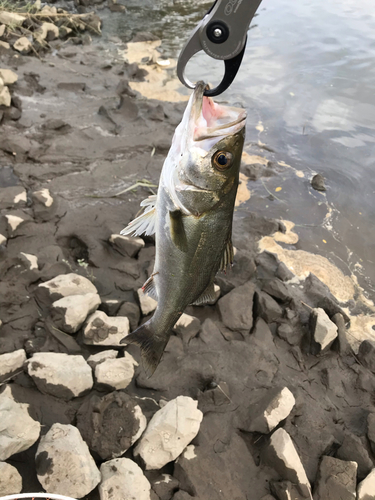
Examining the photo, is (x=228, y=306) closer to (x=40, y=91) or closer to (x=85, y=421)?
(x=85, y=421)

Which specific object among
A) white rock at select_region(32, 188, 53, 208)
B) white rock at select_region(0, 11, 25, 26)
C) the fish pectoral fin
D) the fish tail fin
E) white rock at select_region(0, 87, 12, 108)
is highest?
white rock at select_region(0, 11, 25, 26)

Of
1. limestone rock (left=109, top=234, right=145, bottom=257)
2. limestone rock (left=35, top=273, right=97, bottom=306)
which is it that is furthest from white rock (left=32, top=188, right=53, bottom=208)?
limestone rock (left=35, top=273, right=97, bottom=306)

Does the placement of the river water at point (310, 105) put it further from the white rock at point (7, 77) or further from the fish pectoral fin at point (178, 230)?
the white rock at point (7, 77)

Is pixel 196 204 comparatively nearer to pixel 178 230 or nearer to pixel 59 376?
pixel 178 230

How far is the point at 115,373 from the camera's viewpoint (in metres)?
3.42

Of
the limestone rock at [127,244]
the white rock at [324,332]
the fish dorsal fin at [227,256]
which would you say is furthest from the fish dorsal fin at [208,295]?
the limestone rock at [127,244]

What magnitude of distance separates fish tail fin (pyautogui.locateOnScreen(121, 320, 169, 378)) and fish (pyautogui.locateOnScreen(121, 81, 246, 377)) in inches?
7.5

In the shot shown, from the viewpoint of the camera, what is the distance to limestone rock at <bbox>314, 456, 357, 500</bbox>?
3.05 meters

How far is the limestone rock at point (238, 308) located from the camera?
13.8ft

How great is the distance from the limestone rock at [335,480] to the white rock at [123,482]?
1.48m

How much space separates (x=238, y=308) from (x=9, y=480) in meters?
2.70

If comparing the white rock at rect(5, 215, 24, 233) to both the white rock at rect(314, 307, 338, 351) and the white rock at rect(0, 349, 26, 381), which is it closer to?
the white rock at rect(0, 349, 26, 381)

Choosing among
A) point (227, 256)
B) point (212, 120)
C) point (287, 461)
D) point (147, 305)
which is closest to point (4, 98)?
point (147, 305)

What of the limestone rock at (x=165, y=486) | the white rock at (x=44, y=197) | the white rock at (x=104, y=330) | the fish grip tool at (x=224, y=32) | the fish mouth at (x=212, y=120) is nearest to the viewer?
the fish grip tool at (x=224, y=32)
